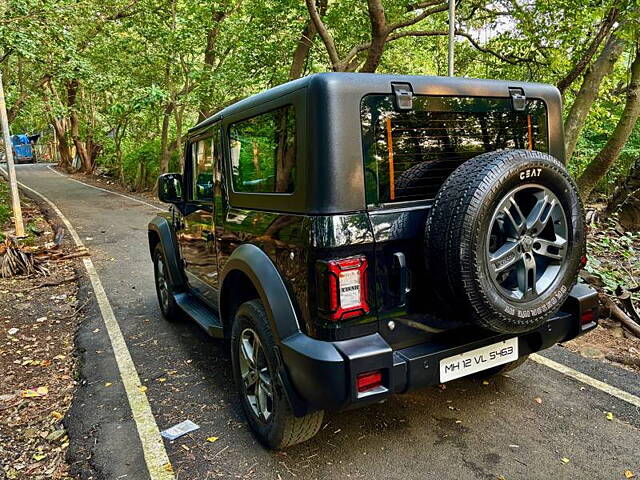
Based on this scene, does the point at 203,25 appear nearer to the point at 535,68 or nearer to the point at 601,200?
the point at 535,68

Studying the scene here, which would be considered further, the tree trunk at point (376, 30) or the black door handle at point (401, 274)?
the tree trunk at point (376, 30)

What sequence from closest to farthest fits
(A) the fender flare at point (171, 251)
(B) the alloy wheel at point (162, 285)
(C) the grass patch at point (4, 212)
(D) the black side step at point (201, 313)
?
(D) the black side step at point (201, 313)
(A) the fender flare at point (171, 251)
(B) the alloy wheel at point (162, 285)
(C) the grass patch at point (4, 212)

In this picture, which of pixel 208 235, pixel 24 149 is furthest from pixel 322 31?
pixel 24 149

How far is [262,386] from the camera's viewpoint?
2752 millimetres

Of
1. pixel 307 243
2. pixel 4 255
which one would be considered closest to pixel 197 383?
pixel 307 243

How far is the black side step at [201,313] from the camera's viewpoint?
3.42 meters

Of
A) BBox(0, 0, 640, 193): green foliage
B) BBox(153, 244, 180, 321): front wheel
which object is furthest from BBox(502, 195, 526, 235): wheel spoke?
BBox(0, 0, 640, 193): green foliage

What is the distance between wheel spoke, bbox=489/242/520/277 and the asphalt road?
1.11 metres

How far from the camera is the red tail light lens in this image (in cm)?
214

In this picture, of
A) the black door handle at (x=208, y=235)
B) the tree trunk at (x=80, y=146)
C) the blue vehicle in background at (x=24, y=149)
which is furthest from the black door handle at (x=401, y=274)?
the blue vehicle in background at (x=24, y=149)

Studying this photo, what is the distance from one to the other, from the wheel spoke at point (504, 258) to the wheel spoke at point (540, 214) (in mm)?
130

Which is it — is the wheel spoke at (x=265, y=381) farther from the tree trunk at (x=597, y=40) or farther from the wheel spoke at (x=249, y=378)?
the tree trunk at (x=597, y=40)

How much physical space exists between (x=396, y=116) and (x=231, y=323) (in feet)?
5.85

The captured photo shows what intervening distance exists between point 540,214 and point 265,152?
153cm
